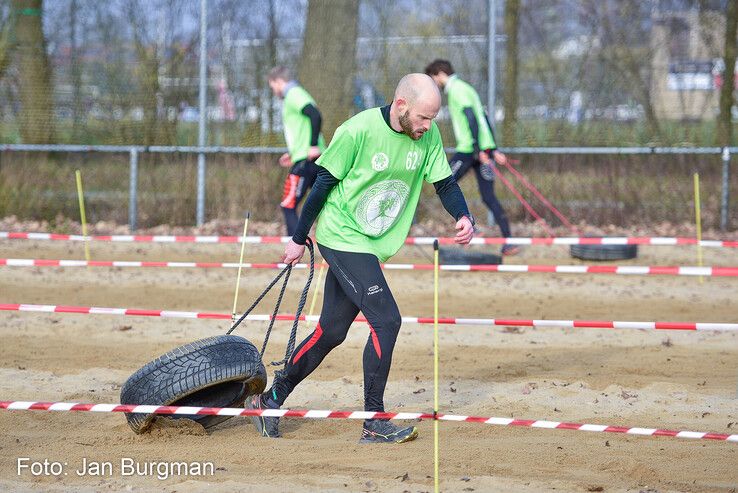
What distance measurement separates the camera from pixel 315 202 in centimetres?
555

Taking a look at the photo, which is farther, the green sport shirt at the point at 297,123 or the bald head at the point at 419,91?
the green sport shirt at the point at 297,123

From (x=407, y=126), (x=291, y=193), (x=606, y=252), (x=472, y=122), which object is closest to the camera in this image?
(x=407, y=126)

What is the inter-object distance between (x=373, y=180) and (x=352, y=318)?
82 centimetres

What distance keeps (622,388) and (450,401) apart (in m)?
1.20

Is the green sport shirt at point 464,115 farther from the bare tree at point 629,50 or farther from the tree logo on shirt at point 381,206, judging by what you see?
the tree logo on shirt at point 381,206

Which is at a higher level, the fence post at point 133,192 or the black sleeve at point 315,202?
the fence post at point 133,192

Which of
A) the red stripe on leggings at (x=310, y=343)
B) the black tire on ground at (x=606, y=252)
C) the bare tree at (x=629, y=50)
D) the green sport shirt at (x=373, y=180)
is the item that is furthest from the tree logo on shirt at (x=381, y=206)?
the bare tree at (x=629, y=50)

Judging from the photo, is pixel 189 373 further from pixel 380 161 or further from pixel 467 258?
pixel 467 258

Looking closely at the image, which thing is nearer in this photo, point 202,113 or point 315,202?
point 315,202

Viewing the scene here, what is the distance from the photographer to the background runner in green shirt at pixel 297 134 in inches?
461

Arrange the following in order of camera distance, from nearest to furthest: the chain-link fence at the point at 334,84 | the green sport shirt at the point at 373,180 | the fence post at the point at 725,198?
the green sport shirt at the point at 373,180 < the fence post at the point at 725,198 < the chain-link fence at the point at 334,84

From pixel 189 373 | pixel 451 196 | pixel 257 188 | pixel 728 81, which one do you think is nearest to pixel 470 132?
pixel 257 188

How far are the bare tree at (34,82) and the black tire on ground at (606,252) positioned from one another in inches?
329

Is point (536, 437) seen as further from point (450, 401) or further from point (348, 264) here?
point (348, 264)
